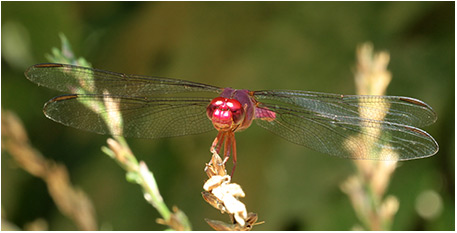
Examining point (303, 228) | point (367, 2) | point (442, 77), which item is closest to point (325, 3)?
point (367, 2)

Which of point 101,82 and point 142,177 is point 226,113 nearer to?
point 142,177

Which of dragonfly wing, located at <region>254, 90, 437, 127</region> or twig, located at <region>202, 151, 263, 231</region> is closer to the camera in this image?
twig, located at <region>202, 151, 263, 231</region>

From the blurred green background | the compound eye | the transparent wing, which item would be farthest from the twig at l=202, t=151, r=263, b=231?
the blurred green background

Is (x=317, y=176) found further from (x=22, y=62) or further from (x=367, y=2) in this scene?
(x=22, y=62)

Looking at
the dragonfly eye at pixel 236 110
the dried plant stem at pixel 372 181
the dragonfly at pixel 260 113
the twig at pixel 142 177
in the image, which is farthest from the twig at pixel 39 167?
the dried plant stem at pixel 372 181

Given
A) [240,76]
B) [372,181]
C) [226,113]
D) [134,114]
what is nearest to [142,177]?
[226,113]

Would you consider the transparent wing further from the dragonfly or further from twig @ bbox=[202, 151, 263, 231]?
twig @ bbox=[202, 151, 263, 231]

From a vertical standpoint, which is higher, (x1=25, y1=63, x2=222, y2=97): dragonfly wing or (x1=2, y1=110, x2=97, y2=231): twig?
(x1=25, y1=63, x2=222, y2=97): dragonfly wing

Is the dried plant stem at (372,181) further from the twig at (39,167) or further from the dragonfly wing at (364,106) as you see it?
the twig at (39,167)
